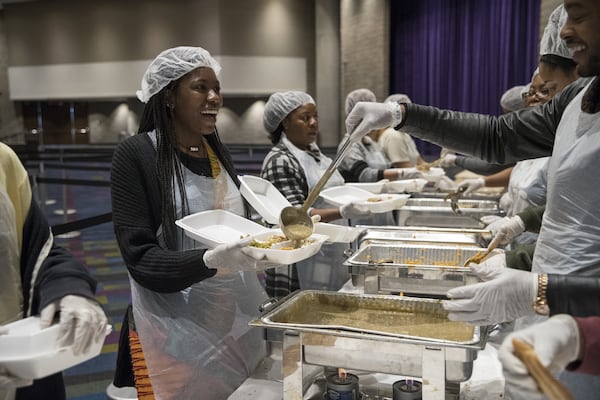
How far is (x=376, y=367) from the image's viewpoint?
1.02 metres

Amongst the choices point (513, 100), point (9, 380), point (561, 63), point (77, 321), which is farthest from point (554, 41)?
point (513, 100)

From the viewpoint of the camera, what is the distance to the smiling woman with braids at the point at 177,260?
4.21 feet

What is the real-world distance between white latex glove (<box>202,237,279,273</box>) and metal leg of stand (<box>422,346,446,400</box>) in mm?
369

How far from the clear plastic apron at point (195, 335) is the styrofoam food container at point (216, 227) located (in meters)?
0.06

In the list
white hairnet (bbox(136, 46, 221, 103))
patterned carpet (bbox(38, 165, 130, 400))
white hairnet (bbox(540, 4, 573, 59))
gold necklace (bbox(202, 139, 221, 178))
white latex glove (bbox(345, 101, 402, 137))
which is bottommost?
patterned carpet (bbox(38, 165, 130, 400))

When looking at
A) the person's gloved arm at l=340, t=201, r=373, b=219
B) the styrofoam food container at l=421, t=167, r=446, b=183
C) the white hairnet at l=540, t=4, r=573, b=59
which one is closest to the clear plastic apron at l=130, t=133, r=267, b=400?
the person's gloved arm at l=340, t=201, r=373, b=219

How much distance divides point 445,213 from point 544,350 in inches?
82.4

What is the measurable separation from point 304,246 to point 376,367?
0.34m

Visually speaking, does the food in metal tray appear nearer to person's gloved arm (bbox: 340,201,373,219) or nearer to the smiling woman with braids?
the smiling woman with braids

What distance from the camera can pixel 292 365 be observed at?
1.08m

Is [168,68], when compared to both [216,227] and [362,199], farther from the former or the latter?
[362,199]

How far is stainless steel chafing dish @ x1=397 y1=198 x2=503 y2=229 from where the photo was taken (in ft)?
8.57

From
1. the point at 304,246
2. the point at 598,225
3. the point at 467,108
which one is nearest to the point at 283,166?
the point at 304,246

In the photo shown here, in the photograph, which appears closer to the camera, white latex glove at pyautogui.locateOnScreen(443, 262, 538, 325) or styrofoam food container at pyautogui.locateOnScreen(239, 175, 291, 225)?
white latex glove at pyautogui.locateOnScreen(443, 262, 538, 325)
